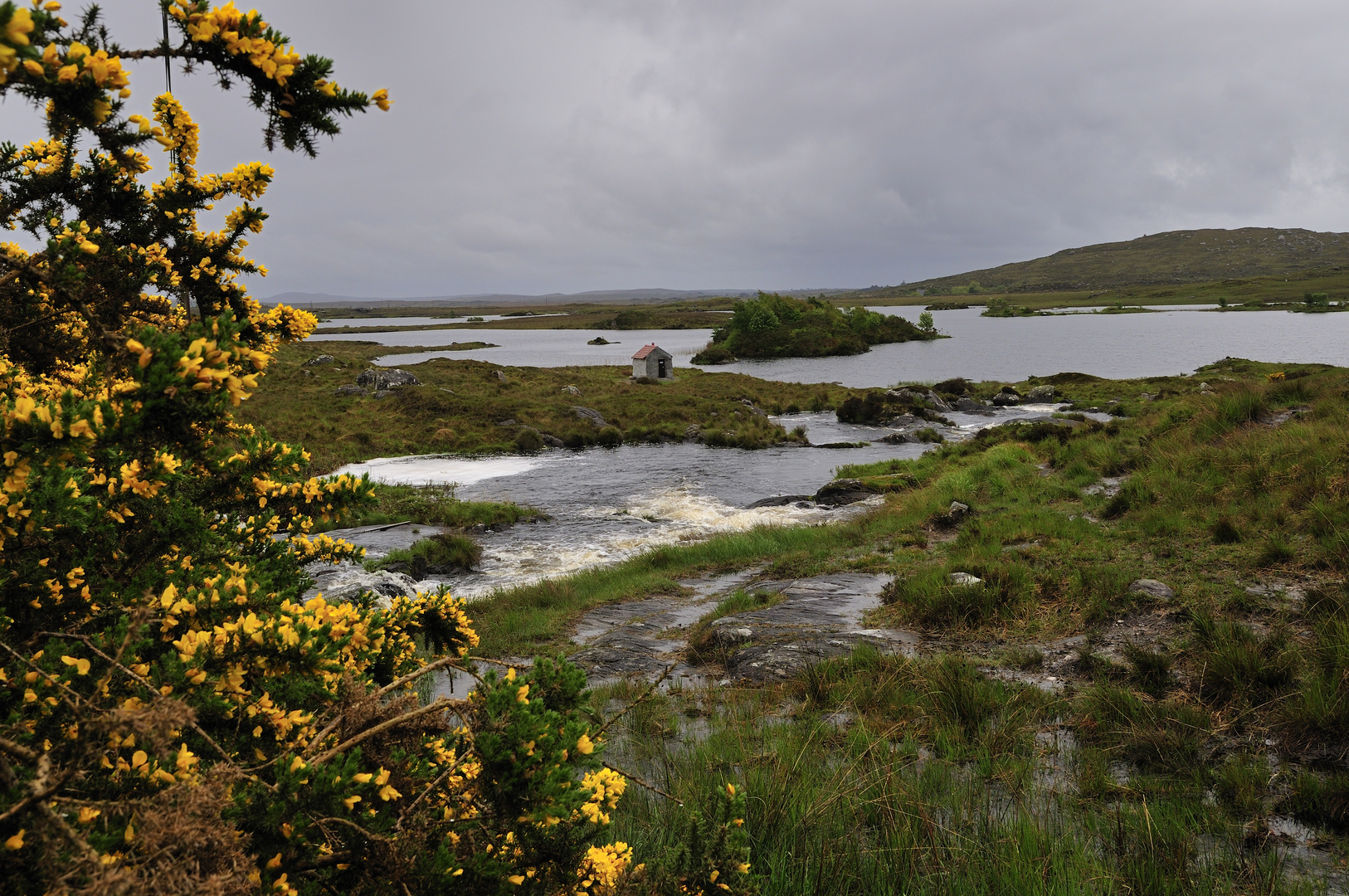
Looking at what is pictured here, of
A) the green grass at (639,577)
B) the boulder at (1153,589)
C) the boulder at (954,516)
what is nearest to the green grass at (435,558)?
the green grass at (639,577)

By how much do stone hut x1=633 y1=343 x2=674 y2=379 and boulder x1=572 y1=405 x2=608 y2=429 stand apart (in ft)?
53.4

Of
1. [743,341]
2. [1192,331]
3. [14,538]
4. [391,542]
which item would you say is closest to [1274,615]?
[14,538]

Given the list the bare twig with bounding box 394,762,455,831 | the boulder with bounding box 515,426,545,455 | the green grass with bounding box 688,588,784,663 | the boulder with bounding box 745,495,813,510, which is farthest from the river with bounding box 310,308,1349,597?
the bare twig with bounding box 394,762,455,831

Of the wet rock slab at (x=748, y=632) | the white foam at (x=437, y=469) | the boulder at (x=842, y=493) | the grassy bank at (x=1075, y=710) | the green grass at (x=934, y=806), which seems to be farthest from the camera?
the white foam at (x=437, y=469)

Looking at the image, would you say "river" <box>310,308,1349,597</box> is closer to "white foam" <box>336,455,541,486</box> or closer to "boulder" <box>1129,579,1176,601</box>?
"white foam" <box>336,455,541,486</box>

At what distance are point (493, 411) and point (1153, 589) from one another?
33.4 m

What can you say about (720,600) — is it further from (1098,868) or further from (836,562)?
(1098,868)

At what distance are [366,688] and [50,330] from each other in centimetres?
530

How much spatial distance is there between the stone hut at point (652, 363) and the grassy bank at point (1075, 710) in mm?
43361

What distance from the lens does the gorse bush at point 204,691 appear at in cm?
181

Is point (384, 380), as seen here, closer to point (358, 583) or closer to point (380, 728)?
point (358, 583)

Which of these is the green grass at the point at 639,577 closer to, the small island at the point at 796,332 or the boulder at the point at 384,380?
the boulder at the point at 384,380

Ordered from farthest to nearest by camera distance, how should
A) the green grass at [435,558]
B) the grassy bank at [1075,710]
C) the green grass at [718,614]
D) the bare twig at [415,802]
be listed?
the green grass at [435,558] → the green grass at [718,614] → the grassy bank at [1075,710] → the bare twig at [415,802]

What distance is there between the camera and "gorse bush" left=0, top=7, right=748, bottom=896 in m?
1.81
